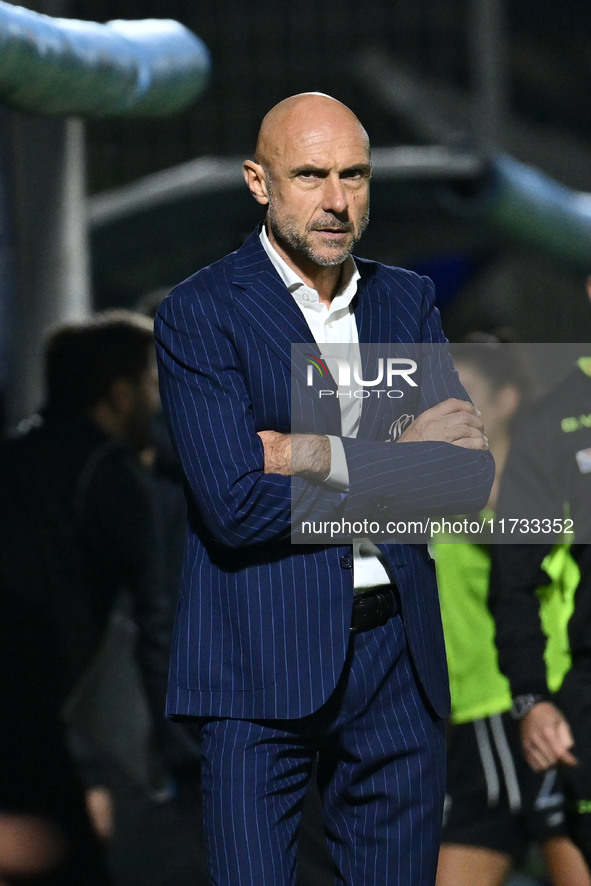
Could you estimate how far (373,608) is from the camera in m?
2.34

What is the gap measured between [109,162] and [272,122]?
10.6 metres

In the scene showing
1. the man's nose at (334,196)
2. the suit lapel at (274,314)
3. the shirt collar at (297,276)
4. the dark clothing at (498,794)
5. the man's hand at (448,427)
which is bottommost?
the dark clothing at (498,794)

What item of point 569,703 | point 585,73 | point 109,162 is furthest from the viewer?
point 585,73

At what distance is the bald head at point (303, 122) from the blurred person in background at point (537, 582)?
1.00 m

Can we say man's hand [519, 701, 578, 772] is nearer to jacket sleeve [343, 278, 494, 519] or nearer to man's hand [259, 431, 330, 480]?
jacket sleeve [343, 278, 494, 519]

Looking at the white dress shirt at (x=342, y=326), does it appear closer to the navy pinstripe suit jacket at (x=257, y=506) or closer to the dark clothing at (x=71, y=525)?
the navy pinstripe suit jacket at (x=257, y=506)

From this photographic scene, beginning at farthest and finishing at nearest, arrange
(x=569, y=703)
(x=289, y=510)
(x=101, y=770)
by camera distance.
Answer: (x=101, y=770) < (x=569, y=703) < (x=289, y=510)

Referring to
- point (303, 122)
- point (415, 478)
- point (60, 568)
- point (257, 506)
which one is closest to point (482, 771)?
point (60, 568)

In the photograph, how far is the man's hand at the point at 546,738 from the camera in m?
3.02

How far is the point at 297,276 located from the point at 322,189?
0.57 feet

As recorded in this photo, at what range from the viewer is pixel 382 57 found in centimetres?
1380

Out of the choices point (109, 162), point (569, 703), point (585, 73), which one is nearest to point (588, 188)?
point (585, 73)

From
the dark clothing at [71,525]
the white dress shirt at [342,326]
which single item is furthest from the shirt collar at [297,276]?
Answer: the dark clothing at [71,525]

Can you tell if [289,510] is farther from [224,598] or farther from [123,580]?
[123,580]
